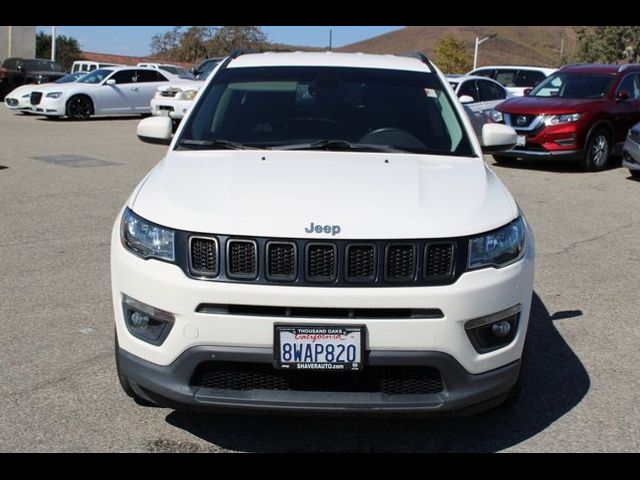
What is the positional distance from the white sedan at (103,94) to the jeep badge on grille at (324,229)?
62.3 feet

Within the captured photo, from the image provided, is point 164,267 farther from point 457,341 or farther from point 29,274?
point 29,274

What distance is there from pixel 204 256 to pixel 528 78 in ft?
61.2

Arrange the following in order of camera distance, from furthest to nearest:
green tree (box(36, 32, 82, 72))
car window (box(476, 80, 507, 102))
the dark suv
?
green tree (box(36, 32, 82, 72)), the dark suv, car window (box(476, 80, 507, 102))

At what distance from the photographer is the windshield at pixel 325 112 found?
4723 mm

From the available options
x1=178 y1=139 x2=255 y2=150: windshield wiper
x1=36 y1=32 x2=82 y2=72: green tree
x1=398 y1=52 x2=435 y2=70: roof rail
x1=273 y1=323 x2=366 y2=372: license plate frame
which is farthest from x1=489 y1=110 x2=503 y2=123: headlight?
x1=36 y1=32 x2=82 y2=72: green tree

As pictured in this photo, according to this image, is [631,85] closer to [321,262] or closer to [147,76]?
[321,262]

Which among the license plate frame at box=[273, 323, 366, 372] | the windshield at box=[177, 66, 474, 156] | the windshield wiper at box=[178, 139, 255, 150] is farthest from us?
the windshield at box=[177, 66, 474, 156]

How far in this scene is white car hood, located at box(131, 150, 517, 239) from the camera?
341cm

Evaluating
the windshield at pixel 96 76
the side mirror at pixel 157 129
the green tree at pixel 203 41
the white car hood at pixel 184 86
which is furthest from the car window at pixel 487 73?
the green tree at pixel 203 41

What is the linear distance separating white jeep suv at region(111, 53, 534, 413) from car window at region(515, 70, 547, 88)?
17569 millimetres

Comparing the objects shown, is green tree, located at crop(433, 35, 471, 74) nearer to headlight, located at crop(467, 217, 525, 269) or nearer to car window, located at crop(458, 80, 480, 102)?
car window, located at crop(458, 80, 480, 102)

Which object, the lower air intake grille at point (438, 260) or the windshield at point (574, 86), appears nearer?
the lower air intake grille at point (438, 260)

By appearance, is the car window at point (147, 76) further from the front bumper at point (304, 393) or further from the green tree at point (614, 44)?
the green tree at point (614, 44)
